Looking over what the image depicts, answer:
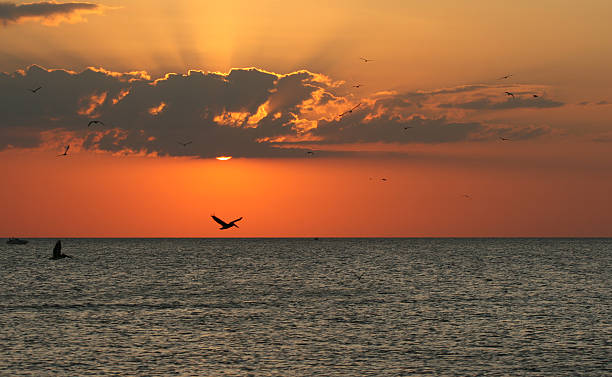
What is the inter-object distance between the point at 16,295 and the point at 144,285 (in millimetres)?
18603

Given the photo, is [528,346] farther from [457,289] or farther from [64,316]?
[457,289]

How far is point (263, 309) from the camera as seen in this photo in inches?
2741

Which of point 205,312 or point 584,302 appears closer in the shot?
point 205,312

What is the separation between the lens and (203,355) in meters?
45.7

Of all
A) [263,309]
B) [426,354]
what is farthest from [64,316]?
[426,354]

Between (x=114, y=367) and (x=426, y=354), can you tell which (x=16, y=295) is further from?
(x=426, y=354)

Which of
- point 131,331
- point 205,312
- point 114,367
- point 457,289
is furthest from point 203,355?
point 457,289

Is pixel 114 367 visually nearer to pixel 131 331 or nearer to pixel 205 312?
pixel 131 331

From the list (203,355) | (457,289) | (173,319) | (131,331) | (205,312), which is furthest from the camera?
(457,289)

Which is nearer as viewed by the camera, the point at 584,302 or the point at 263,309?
the point at 263,309

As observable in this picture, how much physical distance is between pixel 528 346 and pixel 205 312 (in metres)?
28.3

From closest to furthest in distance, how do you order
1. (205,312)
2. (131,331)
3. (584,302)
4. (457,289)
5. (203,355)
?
(203,355) < (131,331) < (205,312) < (584,302) < (457,289)

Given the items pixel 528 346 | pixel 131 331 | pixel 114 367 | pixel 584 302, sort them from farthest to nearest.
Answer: pixel 584 302 → pixel 131 331 → pixel 528 346 → pixel 114 367

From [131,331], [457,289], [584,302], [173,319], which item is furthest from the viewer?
[457,289]
